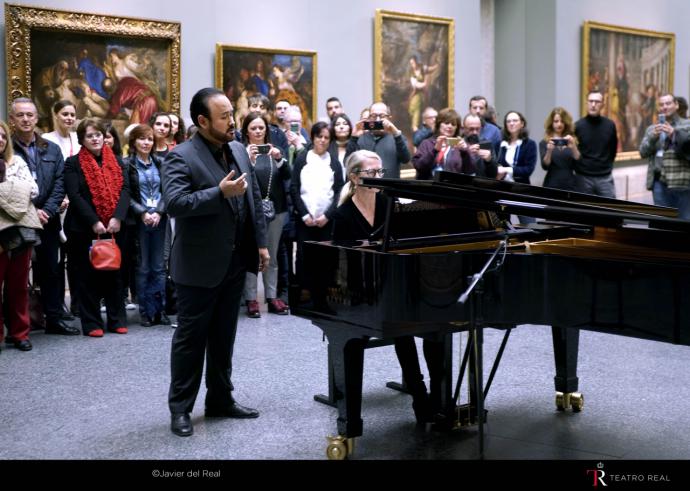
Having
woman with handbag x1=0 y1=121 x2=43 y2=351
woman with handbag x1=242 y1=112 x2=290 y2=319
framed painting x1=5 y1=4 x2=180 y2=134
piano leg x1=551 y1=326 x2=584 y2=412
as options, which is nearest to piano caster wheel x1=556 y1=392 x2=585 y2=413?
piano leg x1=551 y1=326 x2=584 y2=412

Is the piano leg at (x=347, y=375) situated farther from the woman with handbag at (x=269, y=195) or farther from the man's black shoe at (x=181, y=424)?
the woman with handbag at (x=269, y=195)

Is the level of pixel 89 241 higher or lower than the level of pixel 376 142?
lower

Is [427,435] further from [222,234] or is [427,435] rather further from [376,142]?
[376,142]

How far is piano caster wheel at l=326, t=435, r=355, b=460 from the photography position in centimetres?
479

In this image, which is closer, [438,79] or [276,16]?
[276,16]

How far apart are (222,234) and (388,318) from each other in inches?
44.6

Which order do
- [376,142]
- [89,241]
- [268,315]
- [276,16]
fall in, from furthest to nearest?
[276,16] → [376,142] → [268,315] → [89,241]

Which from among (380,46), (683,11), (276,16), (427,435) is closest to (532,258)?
(427,435)

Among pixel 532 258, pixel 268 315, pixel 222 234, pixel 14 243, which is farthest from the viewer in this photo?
pixel 268 315

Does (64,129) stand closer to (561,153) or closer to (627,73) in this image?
(561,153)

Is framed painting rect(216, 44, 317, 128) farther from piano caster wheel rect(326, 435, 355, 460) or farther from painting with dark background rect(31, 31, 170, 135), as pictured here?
piano caster wheel rect(326, 435, 355, 460)

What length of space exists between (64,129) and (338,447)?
16.1ft

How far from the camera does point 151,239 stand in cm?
820

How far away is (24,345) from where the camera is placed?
7.27 meters
